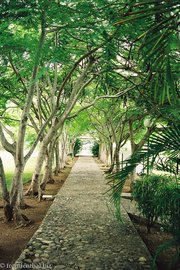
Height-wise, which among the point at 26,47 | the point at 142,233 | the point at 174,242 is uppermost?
the point at 26,47

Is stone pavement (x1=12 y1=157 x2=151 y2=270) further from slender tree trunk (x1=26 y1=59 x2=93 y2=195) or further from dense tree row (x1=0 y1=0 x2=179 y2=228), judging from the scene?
slender tree trunk (x1=26 y1=59 x2=93 y2=195)

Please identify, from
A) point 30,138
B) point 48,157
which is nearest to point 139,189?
point 48,157

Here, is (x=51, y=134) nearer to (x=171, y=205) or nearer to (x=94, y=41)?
(x=94, y=41)

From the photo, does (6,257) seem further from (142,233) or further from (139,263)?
(142,233)

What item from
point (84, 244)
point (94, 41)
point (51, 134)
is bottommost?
point (84, 244)

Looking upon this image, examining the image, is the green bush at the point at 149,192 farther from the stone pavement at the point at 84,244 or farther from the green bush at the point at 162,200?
the stone pavement at the point at 84,244

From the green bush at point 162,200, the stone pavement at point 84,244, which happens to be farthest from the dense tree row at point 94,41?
the stone pavement at point 84,244

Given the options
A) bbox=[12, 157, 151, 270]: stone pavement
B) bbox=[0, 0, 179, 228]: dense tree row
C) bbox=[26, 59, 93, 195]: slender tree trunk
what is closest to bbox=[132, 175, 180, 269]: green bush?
bbox=[12, 157, 151, 270]: stone pavement

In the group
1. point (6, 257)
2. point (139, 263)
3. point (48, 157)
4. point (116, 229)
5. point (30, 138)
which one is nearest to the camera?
point (139, 263)

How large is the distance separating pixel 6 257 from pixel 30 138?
19.5 metres

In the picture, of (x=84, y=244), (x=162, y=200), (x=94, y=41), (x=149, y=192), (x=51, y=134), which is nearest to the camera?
(x=162, y=200)

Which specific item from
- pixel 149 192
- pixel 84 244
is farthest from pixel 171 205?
pixel 84 244

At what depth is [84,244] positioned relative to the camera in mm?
5805

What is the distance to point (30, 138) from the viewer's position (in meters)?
24.7
